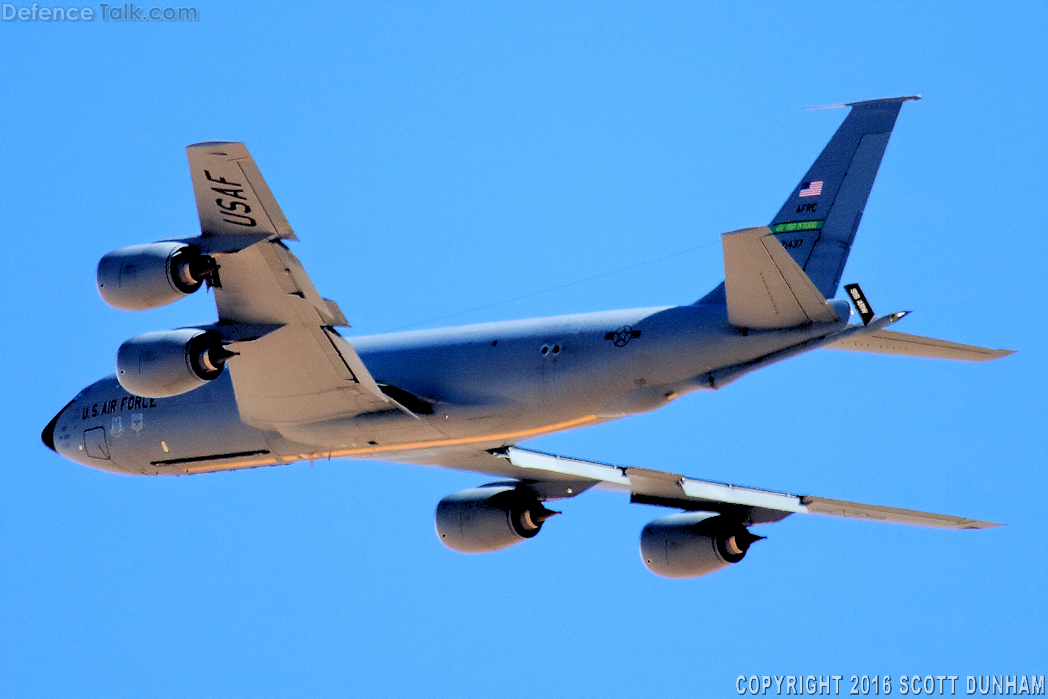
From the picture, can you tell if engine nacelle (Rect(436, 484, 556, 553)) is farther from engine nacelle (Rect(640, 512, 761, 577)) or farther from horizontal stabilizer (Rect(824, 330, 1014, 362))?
horizontal stabilizer (Rect(824, 330, 1014, 362))

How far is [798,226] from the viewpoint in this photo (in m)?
26.8

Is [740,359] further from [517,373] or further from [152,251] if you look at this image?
[152,251]

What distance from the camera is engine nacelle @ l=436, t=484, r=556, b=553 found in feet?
103

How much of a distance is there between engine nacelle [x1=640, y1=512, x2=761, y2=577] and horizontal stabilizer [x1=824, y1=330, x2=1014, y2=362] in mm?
6519

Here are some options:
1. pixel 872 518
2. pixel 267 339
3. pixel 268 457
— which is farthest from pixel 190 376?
pixel 872 518

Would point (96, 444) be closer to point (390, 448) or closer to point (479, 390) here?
point (390, 448)

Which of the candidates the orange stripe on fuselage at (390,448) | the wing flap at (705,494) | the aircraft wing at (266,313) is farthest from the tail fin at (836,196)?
the aircraft wing at (266,313)

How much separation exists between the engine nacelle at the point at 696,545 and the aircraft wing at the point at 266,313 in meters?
6.52

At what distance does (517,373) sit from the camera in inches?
1056

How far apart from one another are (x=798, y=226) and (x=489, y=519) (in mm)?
8551

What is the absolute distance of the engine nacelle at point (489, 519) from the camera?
31297 millimetres

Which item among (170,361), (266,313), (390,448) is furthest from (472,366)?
(170,361)

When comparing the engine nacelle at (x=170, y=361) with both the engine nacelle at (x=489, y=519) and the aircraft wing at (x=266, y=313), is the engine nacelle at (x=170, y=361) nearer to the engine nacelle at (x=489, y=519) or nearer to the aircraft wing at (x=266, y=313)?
A: the aircraft wing at (x=266, y=313)

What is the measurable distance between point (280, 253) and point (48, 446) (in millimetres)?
9725
